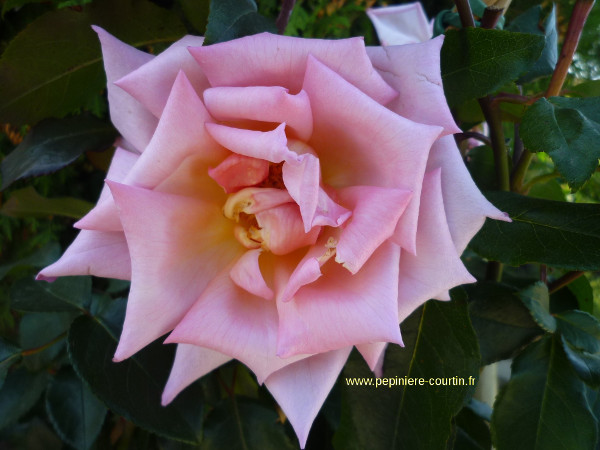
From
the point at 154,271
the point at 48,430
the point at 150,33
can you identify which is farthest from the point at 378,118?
the point at 48,430

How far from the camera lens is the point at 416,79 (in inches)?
13.4

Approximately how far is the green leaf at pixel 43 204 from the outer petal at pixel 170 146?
0.27 meters

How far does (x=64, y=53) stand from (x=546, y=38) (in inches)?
20.0

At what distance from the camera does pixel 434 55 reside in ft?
1.13

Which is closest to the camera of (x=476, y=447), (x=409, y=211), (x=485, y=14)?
(x=409, y=211)

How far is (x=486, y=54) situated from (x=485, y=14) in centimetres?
7

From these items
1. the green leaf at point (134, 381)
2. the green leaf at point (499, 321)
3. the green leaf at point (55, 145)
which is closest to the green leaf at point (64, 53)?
the green leaf at point (55, 145)

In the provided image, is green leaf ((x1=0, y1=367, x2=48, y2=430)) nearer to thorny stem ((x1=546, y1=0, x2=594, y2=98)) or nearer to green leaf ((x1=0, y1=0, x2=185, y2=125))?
green leaf ((x1=0, y1=0, x2=185, y2=125))

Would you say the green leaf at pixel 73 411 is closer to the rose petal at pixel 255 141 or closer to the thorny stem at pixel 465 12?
the rose petal at pixel 255 141

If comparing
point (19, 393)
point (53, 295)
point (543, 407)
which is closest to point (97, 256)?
point (53, 295)

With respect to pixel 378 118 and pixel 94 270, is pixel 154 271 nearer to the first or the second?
pixel 94 270

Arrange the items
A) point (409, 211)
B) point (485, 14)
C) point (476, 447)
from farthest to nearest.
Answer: point (476, 447) < point (485, 14) < point (409, 211)

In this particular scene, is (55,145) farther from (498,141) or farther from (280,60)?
(498,141)

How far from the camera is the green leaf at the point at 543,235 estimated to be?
0.41 m
